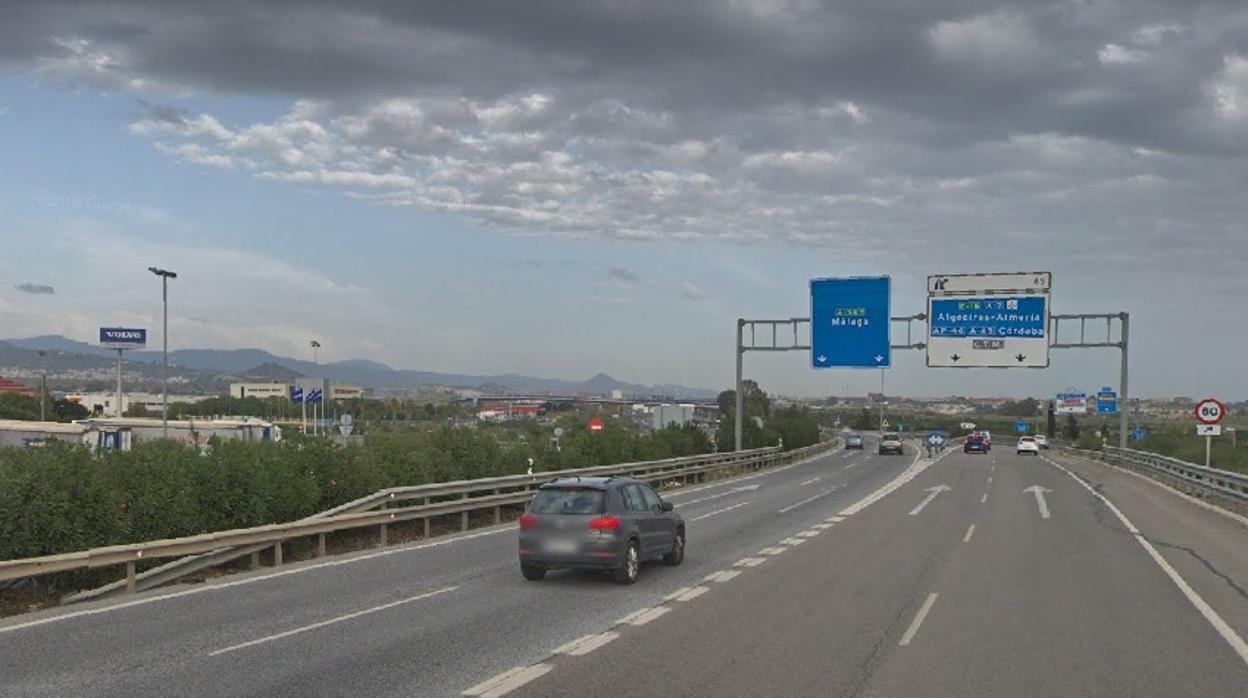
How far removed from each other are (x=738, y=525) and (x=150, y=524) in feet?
40.8

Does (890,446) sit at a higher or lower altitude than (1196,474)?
lower

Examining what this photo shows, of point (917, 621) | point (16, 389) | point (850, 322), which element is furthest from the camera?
point (16, 389)

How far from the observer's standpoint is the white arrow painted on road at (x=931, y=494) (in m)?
28.5

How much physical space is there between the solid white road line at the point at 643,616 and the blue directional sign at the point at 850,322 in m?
32.3

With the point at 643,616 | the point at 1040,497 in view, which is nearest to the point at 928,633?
the point at 643,616

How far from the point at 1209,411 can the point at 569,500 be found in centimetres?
2608

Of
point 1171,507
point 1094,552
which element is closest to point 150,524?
point 1094,552

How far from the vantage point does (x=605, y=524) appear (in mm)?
14648

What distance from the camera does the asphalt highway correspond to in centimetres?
888

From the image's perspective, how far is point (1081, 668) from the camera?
9547mm

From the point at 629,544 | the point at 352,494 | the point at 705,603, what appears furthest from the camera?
the point at 352,494

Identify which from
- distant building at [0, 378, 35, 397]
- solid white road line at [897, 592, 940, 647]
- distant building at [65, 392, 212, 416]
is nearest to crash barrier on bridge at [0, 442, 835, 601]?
solid white road line at [897, 592, 940, 647]

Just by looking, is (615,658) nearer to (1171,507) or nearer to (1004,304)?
(1171,507)

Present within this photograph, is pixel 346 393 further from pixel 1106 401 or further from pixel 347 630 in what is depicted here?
pixel 347 630
